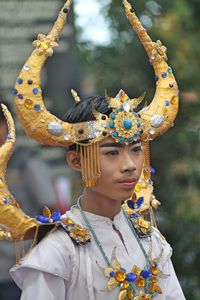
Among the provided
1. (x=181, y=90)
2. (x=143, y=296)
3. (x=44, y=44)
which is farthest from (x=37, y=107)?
(x=181, y=90)

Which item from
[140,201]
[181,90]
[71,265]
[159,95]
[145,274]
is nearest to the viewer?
[71,265]

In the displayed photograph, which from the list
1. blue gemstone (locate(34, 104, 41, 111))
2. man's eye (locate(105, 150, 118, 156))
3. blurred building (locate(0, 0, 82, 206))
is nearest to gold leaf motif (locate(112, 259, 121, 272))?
man's eye (locate(105, 150, 118, 156))

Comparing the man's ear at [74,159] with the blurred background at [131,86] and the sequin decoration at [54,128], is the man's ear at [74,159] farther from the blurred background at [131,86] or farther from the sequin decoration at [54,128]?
the blurred background at [131,86]

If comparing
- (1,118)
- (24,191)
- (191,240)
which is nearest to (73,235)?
(1,118)

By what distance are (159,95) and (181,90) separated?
534 cm

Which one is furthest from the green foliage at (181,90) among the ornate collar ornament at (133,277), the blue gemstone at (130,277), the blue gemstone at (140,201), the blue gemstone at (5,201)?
the blue gemstone at (5,201)

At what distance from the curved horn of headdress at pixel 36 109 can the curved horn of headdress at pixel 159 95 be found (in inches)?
14.0

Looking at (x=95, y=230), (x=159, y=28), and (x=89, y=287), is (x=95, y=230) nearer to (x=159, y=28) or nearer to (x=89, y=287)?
(x=89, y=287)

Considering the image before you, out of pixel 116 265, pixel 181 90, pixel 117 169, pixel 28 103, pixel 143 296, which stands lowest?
pixel 143 296

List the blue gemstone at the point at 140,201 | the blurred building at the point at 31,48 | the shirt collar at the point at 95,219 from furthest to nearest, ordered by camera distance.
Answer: the blurred building at the point at 31,48 → the blue gemstone at the point at 140,201 → the shirt collar at the point at 95,219

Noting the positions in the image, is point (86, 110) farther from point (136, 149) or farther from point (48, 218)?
point (48, 218)

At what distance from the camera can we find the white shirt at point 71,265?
3541mm

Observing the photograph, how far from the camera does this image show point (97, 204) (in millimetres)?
3754

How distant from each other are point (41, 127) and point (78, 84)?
5.92m
